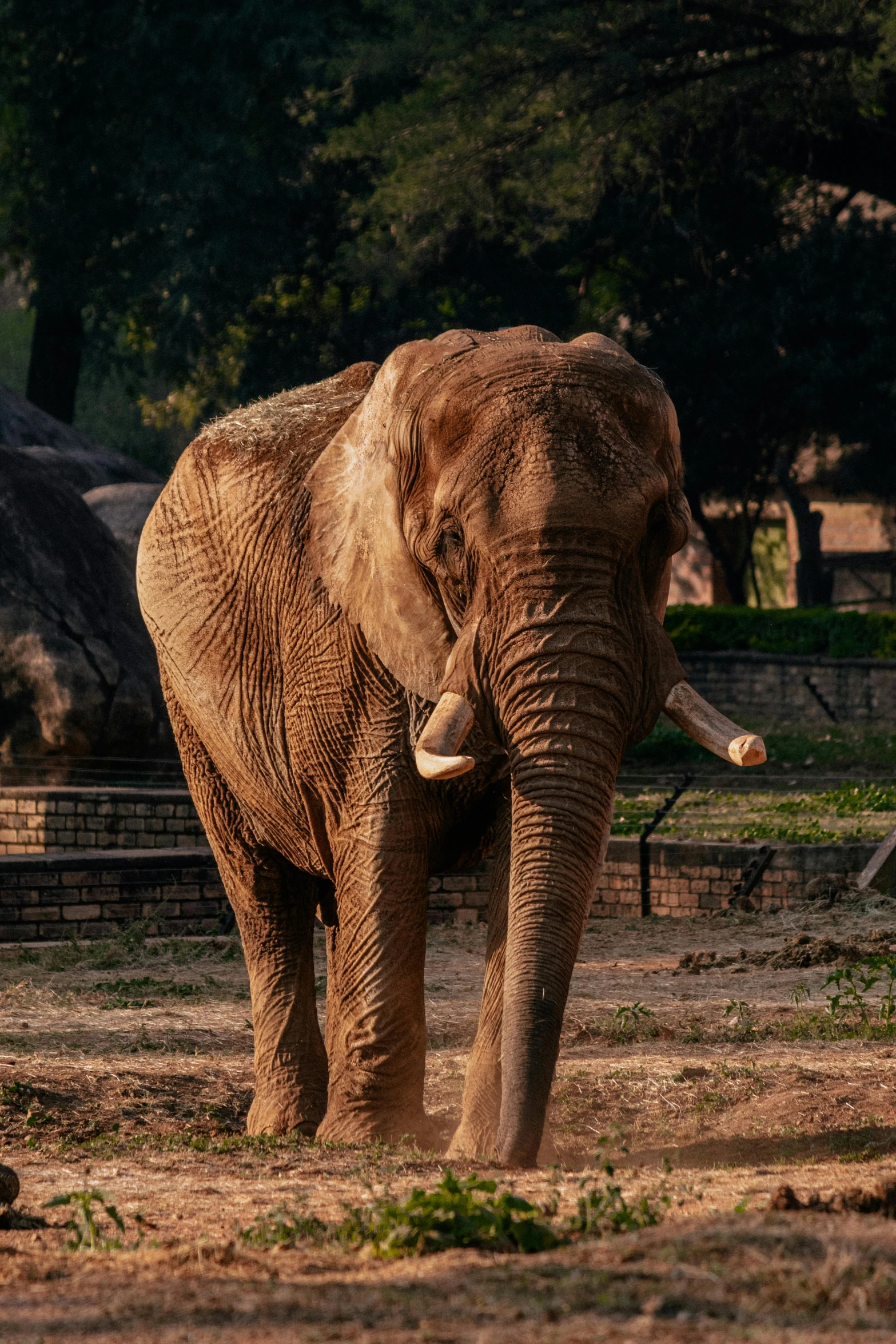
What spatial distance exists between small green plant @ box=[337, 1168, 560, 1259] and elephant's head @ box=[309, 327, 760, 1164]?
2.98ft

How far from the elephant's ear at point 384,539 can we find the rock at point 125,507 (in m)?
16.3

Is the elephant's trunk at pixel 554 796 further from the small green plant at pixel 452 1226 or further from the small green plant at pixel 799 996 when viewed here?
the small green plant at pixel 799 996

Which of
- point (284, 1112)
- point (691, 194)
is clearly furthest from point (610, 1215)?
point (691, 194)

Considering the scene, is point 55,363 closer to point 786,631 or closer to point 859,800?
point 786,631

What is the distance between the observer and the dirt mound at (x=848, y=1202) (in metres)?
4.36

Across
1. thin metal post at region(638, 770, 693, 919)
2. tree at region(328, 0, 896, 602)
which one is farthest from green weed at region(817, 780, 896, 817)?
tree at region(328, 0, 896, 602)

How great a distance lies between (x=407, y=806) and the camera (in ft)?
Result: 21.0

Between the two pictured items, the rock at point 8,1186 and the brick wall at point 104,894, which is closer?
the rock at point 8,1186

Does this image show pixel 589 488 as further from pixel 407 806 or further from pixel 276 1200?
pixel 276 1200

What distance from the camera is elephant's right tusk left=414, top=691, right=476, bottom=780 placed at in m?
5.45

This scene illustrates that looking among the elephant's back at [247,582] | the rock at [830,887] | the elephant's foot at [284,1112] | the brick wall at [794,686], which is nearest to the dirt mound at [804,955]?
the rock at [830,887]

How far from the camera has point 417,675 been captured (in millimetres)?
6113

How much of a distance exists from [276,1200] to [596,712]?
1734 millimetres

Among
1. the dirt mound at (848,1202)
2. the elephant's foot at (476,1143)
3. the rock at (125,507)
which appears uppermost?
the rock at (125,507)
